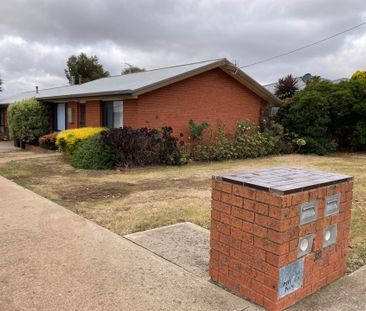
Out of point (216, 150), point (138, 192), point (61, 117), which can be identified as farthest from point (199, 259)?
point (61, 117)

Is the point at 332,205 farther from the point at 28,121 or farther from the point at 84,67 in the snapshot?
the point at 84,67

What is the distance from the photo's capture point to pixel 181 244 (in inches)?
186

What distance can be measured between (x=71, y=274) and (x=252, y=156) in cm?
1290

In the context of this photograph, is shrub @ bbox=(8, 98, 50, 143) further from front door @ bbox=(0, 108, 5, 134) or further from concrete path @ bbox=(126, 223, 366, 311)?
concrete path @ bbox=(126, 223, 366, 311)

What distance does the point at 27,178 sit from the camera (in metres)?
9.55

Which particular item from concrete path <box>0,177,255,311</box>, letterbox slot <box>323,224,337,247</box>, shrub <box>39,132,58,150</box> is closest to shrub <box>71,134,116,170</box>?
shrub <box>39,132,58,150</box>

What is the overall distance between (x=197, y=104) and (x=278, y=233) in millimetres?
12684

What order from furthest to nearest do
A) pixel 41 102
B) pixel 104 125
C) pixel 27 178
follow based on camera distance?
pixel 41 102, pixel 104 125, pixel 27 178

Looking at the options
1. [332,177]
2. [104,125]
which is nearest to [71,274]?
[332,177]

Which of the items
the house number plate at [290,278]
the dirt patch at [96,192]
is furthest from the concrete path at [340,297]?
the dirt patch at [96,192]

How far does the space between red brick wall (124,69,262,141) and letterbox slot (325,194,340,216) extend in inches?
423

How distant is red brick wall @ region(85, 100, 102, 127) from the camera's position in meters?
15.8

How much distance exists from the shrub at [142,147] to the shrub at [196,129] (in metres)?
1.95

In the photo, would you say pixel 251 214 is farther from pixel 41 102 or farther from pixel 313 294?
pixel 41 102
